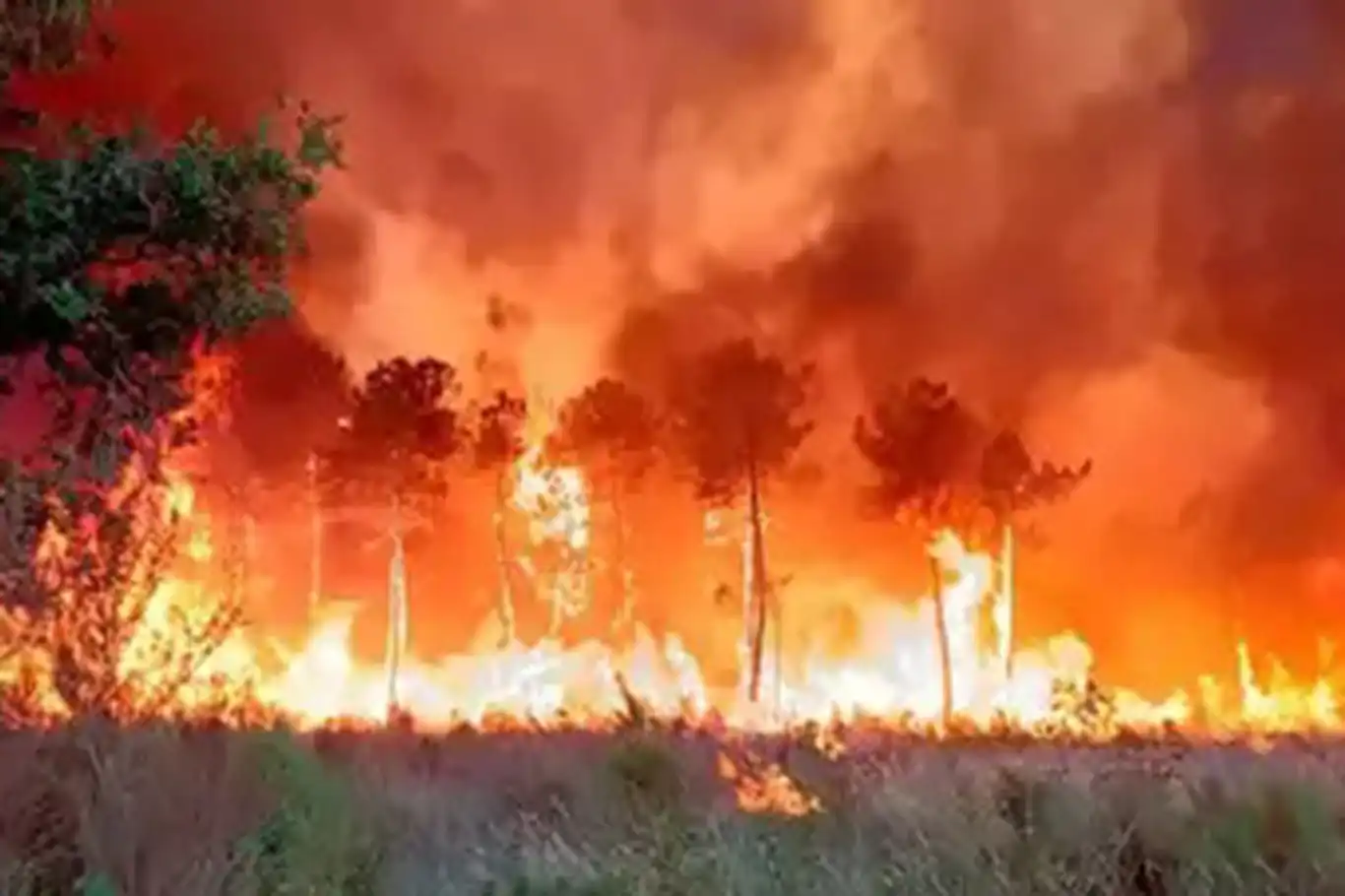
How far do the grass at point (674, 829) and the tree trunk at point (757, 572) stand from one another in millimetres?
28432

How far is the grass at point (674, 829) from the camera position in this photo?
724 cm

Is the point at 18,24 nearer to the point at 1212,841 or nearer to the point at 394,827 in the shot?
the point at 394,827

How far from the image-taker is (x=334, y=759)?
35.8 ft

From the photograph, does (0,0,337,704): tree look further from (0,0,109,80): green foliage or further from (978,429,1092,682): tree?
(978,429,1092,682): tree

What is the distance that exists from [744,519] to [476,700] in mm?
9109

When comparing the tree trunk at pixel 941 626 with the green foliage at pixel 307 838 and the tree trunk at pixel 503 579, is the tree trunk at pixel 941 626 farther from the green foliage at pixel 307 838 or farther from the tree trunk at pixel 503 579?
the green foliage at pixel 307 838

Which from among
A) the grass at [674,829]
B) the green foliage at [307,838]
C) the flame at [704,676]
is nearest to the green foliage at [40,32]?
the grass at [674,829]

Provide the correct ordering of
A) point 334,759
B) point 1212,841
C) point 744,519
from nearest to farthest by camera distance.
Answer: point 1212,841 < point 334,759 < point 744,519

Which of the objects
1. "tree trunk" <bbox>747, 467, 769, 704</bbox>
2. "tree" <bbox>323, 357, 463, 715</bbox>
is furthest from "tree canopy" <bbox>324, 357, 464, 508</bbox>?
"tree trunk" <bbox>747, 467, 769, 704</bbox>

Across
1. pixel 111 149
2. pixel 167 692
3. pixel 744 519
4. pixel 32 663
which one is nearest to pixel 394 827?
pixel 167 692

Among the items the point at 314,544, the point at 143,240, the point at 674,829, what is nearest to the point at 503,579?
the point at 314,544

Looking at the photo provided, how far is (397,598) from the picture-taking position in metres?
39.8

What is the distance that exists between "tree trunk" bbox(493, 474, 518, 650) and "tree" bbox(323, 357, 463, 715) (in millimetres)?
2222

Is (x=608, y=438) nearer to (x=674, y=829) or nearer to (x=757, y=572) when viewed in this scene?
(x=757, y=572)
